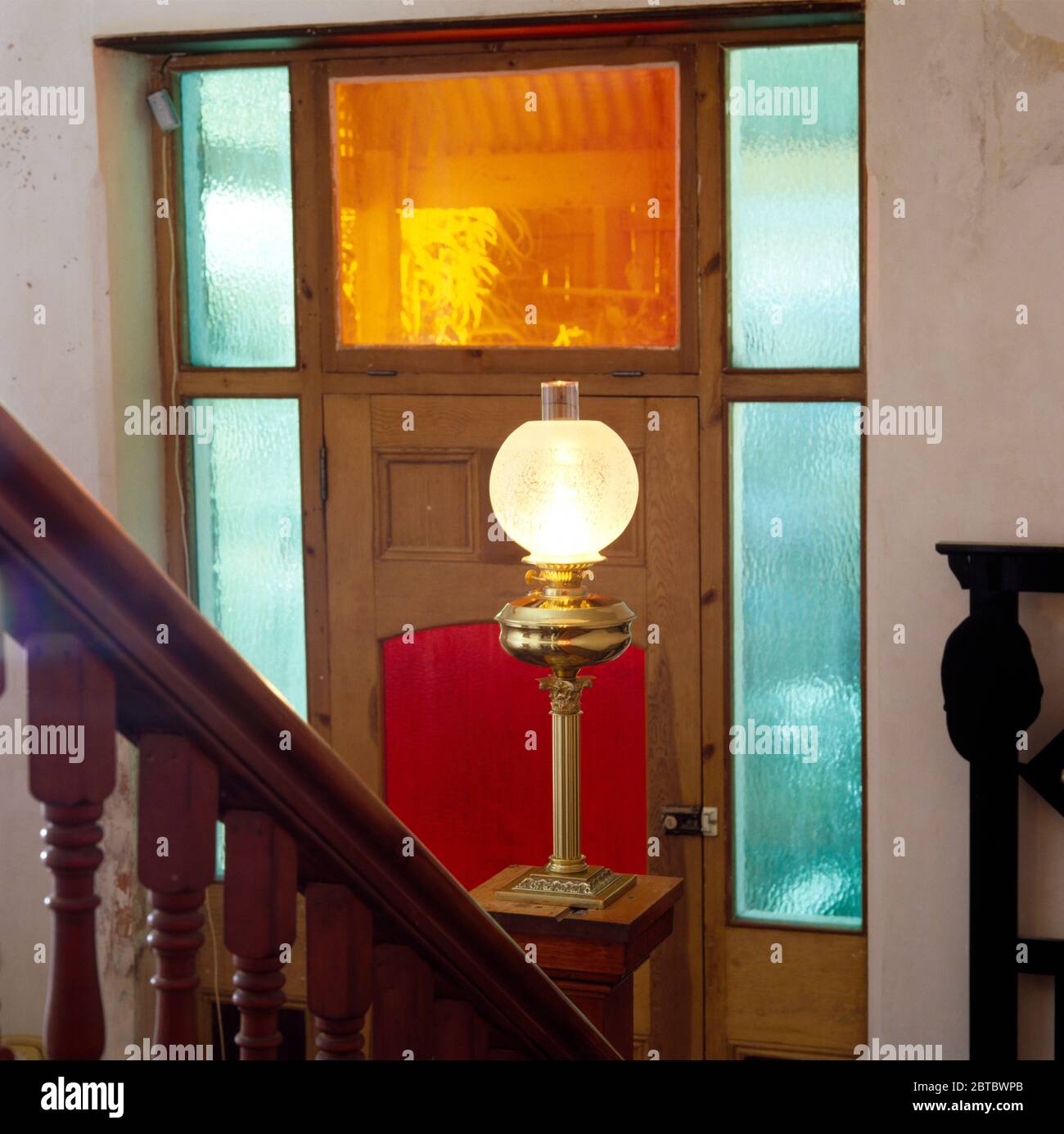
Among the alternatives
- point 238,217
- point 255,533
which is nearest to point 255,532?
point 255,533

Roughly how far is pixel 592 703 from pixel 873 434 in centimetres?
93

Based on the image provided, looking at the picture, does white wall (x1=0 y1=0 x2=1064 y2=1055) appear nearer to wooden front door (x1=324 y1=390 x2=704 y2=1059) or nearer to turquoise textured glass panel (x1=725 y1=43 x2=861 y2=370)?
turquoise textured glass panel (x1=725 y1=43 x2=861 y2=370)

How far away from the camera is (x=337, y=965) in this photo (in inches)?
42.6

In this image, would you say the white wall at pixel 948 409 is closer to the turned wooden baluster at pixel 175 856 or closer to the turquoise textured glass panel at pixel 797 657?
the turquoise textured glass panel at pixel 797 657

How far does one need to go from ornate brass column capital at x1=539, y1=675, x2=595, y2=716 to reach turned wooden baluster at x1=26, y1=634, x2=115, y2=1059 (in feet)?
3.92

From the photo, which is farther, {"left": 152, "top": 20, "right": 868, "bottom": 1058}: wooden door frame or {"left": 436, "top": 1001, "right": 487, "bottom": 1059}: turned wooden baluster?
{"left": 152, "top": 20, "right": 868, "bottom": 1058}: wooden door frame

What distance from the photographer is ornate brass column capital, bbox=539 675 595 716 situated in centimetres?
209

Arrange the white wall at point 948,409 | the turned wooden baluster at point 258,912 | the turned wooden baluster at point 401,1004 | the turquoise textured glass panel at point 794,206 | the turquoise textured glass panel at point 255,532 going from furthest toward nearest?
the turquoise textured glass panel at point 255,532 < the turquoise textured glass panel at point 794,206 < the white wall at point 948,409 < the turned wooden baluster at point 401,1004 < the turned wooden baluster at point 258,912

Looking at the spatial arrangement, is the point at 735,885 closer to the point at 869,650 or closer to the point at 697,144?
the point at 869,650

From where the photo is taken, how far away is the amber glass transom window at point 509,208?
10.9 ft

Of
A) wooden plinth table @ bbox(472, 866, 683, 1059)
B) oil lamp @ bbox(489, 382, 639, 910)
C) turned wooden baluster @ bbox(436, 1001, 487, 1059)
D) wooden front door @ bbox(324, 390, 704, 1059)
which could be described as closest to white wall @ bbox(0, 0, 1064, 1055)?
wooden front door @ bbox(324, 390, 704, 1059)

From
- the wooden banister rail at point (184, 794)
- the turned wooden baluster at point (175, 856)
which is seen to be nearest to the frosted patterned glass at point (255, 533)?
the wooden banister rail at point (184, 794)

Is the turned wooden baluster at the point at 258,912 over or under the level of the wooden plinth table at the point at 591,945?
over

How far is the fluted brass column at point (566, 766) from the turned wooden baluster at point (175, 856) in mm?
1140
